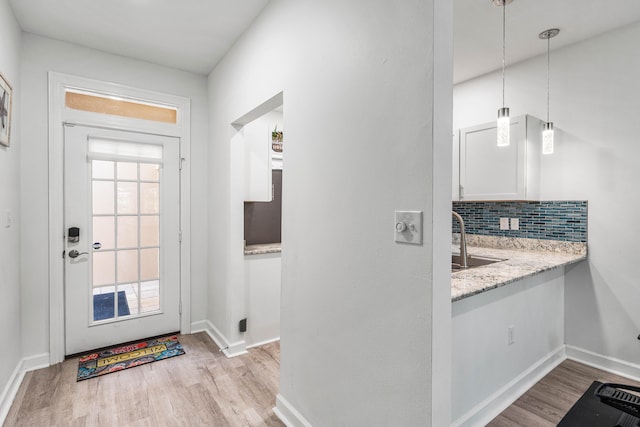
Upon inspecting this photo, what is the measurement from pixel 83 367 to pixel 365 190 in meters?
2.68

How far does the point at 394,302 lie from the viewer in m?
1.27

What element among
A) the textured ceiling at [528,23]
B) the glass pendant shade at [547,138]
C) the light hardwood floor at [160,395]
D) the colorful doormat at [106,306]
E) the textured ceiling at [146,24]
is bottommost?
the light hardwood floor at [160,395]

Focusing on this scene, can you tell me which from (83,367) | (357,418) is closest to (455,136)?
(357,418)

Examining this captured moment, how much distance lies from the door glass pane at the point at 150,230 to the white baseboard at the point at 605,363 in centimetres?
380

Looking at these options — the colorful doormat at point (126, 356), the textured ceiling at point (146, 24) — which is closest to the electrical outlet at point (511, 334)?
the colorful doormat at point (126, 356)

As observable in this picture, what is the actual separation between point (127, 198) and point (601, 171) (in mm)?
4010

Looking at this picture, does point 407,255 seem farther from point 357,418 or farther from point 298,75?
point 298,75

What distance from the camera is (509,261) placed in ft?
7.68

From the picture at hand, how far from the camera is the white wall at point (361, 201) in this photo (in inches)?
44.8

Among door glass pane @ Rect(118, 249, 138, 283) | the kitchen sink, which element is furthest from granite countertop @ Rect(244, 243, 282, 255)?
the kitchen sink

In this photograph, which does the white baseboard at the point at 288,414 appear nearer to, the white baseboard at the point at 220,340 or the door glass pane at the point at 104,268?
the white baseboard at the point at 220,340

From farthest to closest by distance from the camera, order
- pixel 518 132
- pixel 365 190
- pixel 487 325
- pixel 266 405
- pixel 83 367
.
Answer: pixel 518 132, pixel 83 367, pixel 266 405, pixel 487 325, pixel 365 190

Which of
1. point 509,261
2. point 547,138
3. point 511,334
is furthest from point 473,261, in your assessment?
point 547,138

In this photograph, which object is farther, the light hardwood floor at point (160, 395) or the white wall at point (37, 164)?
the white wall at point (37, 164)
